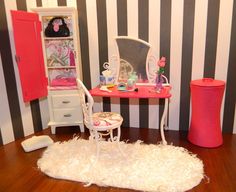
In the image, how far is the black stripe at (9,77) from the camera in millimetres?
2686

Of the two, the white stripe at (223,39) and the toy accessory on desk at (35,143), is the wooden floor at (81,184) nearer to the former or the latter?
the toy accessory on desk at (35,143)

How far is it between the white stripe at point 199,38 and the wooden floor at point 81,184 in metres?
0.90

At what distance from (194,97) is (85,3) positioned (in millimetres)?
1851

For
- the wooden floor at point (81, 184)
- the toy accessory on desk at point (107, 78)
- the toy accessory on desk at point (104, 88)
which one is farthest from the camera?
the toy accessory on desk at point (107, 78)

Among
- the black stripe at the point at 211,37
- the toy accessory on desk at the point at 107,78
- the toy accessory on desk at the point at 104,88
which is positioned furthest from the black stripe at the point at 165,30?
the toy accessory on desk at the point at 104,88

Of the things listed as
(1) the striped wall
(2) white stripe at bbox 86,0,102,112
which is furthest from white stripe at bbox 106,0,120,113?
(2) white stripe at bbox 86,0,102,112

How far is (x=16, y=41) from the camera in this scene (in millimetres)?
2635

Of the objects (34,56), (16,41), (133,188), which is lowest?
(133,188)

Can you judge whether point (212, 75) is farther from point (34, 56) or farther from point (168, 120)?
point (34, 56)

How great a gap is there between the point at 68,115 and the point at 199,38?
6.53ft

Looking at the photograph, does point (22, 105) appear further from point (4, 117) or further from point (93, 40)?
point (93, 40)

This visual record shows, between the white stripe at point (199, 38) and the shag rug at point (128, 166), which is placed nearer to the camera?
the shag rug at point (128, 166)

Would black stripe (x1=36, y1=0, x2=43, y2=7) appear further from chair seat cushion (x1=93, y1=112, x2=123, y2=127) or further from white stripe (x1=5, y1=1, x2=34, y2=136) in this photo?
chair seat cushion (x1=93, y1=112, x2=123, y2=127)

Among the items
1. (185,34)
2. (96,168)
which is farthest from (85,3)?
(96,168)
